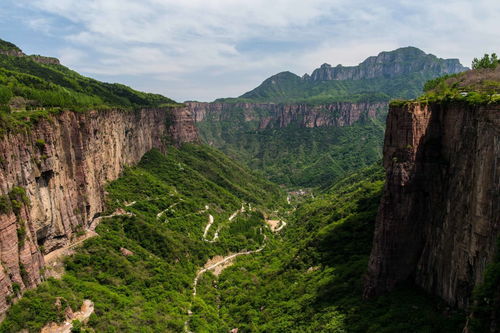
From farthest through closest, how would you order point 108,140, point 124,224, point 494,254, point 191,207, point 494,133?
point 191,207, point 108,140, point 124,224, point 494,133, point 494,254

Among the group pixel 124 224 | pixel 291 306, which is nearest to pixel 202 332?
pixel 291 306

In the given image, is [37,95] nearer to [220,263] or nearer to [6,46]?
→ [220,263]

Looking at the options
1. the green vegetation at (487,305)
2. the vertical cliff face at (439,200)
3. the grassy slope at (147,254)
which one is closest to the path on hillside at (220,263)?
the grassy slope at (147,254)

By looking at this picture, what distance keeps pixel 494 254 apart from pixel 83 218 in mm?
71832

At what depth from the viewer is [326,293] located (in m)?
60.6

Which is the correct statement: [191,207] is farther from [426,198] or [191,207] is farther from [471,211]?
[471,211]

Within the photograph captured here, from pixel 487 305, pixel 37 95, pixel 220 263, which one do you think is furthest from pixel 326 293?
pixel 37 95

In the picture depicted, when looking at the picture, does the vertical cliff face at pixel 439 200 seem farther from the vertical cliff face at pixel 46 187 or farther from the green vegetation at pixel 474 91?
the vertical cliff face at pixel 46 187

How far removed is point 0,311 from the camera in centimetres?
4428

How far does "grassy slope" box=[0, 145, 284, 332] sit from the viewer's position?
54.6 meters

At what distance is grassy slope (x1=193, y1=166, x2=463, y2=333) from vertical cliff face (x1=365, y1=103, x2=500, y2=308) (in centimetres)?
298

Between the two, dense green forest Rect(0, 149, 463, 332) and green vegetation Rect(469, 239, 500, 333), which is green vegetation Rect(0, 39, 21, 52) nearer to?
dense green forest Rect(0, 149, 463, 332)

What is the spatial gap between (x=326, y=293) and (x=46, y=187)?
5140 centimetres

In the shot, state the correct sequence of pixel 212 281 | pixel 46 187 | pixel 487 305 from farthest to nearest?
pixel 212 281 < pixel 46 187 < pixel 487 305
